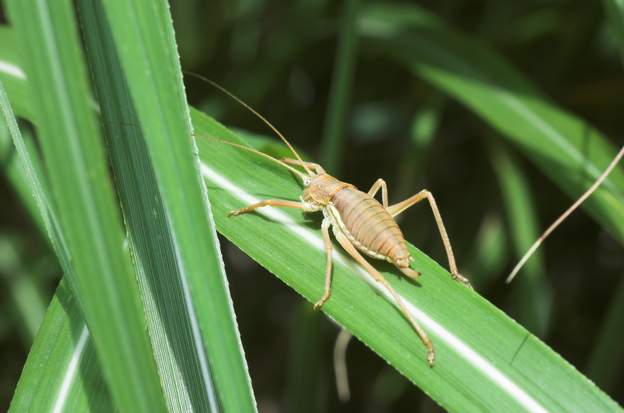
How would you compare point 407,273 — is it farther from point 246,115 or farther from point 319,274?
point 246,115

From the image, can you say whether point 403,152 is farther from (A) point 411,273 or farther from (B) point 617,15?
(A) point 411,273

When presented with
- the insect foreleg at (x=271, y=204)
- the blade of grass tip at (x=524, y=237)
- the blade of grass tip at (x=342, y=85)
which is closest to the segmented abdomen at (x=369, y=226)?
the insect foreleg at (x=271, y=204)

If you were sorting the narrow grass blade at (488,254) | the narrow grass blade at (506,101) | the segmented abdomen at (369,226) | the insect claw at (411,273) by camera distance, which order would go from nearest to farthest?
the insect claw at (411,273), the segmented abdomen at (369,226), the narrow grass blade at (506,101), the narrow grass blade at (488,254)

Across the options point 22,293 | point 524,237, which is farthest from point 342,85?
point 22,293

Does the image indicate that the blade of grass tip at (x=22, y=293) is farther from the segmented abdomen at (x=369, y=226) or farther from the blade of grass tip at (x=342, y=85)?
the segmented abdomen at (x=369, y=226)

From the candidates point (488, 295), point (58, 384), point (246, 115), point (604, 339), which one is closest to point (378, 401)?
point (488, 295)

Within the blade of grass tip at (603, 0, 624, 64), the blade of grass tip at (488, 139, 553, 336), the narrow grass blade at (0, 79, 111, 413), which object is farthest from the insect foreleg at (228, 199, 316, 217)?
the blade of grass tip at (488, 139, 553, 336)
